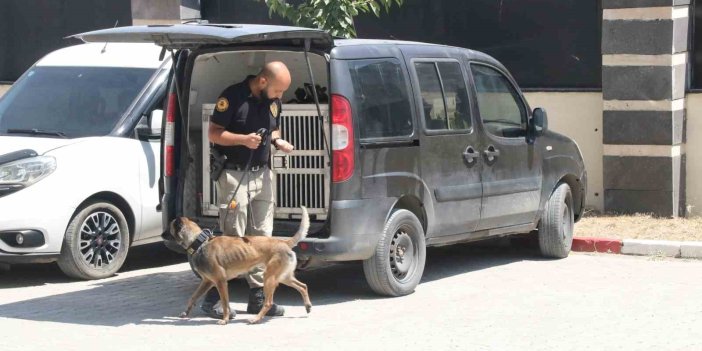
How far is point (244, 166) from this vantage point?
8.74 metres

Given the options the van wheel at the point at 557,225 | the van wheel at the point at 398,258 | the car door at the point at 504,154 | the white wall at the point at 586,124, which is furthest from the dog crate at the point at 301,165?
the white wall at the point at 586,124

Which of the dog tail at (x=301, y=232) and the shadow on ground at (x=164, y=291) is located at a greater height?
the dog tail at (x=301, y=232)

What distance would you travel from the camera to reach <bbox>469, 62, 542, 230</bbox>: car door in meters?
10.4

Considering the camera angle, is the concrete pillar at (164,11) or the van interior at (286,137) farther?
the concrete pillar at (164,11)

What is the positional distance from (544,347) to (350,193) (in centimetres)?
192

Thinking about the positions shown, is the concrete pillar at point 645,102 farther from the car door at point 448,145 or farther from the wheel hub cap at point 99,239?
the wheel hub cap at point 99,239

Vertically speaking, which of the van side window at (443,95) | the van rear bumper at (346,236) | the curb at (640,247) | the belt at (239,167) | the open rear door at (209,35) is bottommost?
the curb at (640,247)

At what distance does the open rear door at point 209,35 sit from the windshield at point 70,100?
6.86 feet

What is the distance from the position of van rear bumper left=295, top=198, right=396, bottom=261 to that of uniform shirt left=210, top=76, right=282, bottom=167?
66 cm

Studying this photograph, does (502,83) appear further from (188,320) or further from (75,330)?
(75,330)

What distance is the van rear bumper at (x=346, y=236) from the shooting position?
8781 millimetres

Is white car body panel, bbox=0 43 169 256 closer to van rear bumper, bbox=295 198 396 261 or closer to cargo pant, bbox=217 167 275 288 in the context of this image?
cargo pant, bbox=217 167 275 288

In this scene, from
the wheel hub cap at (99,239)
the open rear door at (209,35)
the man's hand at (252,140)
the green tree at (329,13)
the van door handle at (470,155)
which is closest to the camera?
the open rear door at (209,35)

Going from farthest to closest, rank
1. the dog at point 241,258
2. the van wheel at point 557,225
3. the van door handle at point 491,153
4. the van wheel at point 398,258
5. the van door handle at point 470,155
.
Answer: the van wheel at point 557,225, the van door handle at point 491,153, the van door handle at point 470,155, the van wheel at point 398,258, the dog at point 241,258
